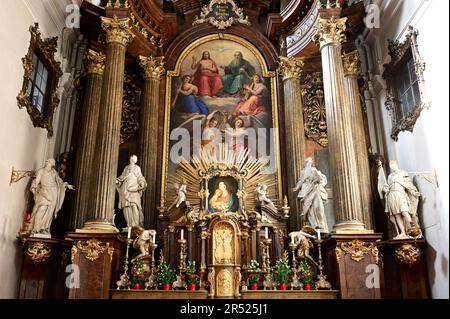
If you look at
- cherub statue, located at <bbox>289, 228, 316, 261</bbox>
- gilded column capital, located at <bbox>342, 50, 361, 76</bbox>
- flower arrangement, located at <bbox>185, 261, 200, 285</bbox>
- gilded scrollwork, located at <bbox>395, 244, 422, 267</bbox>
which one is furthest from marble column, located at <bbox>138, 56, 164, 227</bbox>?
gilded scrollwork, located at <bbox>395, 244, 422, 267</bbox>

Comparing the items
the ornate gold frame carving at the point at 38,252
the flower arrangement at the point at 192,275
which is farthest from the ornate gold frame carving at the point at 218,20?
the ornate gold frame carving at the point at 38,252

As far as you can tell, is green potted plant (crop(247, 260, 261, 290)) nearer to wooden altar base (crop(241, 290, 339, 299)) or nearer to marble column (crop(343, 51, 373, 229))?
wooden altar base (crop(241, 290, 339, 299))

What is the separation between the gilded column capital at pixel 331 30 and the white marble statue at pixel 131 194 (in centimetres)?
506

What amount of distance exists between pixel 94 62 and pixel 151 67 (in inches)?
56.6

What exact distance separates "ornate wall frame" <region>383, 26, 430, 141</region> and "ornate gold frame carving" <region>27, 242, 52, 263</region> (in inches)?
306

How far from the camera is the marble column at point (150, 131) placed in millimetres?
10859

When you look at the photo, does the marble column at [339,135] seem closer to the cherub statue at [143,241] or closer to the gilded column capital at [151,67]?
the cherub statue at [143,241]

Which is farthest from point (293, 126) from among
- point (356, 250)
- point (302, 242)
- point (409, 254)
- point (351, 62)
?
point (409, 254)

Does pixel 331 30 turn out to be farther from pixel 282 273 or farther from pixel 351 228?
Result: pixel 282 273

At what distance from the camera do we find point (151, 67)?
1204 centimetres

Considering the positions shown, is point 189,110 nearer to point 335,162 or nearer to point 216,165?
point 216,165

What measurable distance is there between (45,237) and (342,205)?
5.79 meters

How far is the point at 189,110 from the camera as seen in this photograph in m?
12.1

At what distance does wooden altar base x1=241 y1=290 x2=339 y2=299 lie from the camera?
27.7ft
